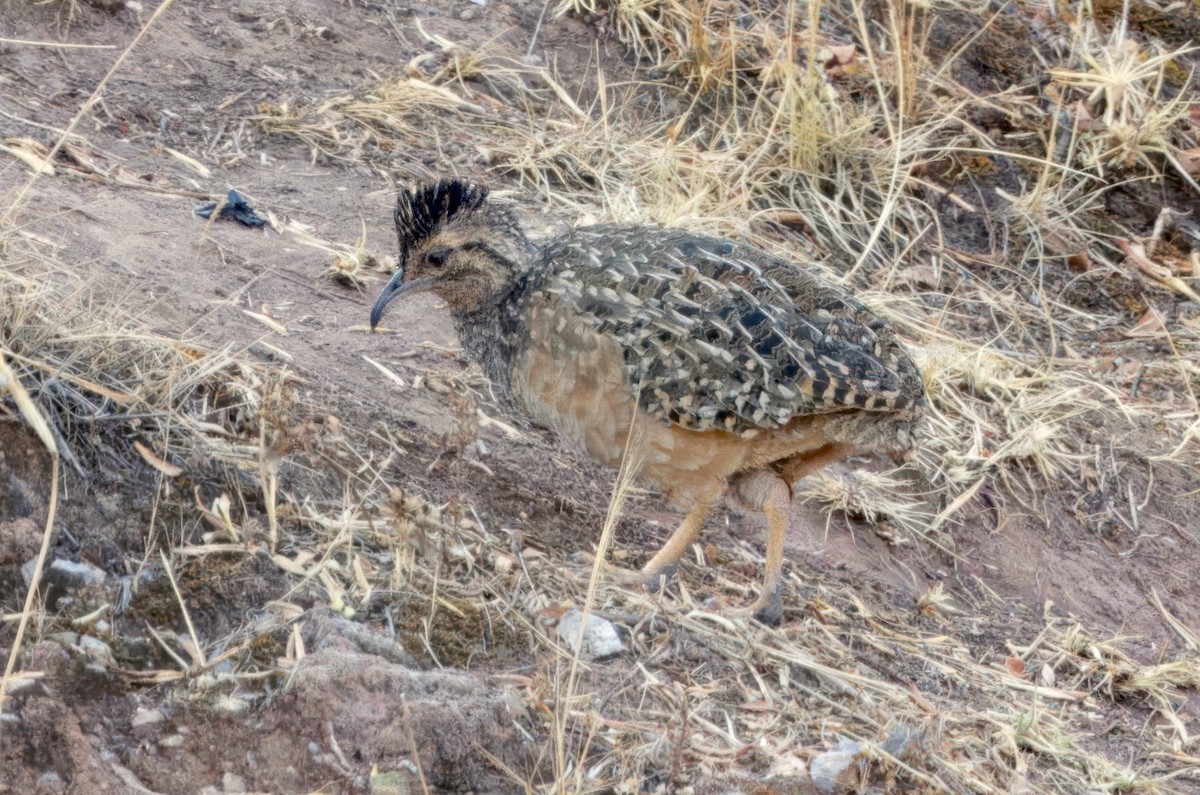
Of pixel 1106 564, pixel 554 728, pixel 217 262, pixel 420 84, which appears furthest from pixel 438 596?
pixel 420 84

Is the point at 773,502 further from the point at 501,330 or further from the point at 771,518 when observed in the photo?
the point at 501,330

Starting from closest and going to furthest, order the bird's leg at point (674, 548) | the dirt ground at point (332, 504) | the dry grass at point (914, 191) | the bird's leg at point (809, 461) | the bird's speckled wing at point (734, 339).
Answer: the dirt ground at point (332, 504) → the bird's speckled wing at point (734, 339) → the bird's leg at point (809, 461) → the bird's leg at point (674, 548) → the dry grass at point (914, 191)

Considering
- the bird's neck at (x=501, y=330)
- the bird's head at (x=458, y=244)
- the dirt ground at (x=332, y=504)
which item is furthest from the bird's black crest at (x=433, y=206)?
the dirt ground at (x=332, y=504)

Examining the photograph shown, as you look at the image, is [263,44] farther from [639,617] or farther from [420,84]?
[639,617]

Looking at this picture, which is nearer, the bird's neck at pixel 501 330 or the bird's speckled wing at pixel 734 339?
the bird's speckled wing at pixel 734 339

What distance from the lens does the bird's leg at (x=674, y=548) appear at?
17.2ft

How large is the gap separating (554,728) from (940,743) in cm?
145

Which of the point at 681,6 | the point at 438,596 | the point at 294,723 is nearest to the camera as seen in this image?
the point at 294,723

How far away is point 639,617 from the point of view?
4.86m

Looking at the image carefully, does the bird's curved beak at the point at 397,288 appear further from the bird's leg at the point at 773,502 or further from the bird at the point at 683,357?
the bird's leg at the point at 773,502

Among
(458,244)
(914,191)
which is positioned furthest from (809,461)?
(914,191)

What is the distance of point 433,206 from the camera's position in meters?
5.29

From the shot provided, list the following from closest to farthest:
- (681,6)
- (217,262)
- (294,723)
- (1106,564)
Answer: (294,723), (217,262), (1106,564), (681,6)

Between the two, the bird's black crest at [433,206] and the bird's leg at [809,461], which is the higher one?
the bird's black crest at [433,206]
